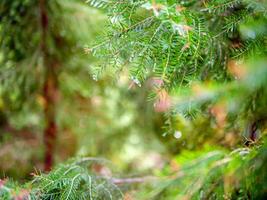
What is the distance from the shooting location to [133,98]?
395 cm

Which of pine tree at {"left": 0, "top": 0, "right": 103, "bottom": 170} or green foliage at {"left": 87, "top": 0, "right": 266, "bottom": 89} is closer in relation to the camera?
green foliage at {"left": 87, "top": 0, "right": 266, "bottom": 89}

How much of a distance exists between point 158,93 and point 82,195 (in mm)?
668

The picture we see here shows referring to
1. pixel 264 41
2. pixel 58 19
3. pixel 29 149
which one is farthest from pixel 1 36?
pixel 264 41

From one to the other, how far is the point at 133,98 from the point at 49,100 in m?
0.79

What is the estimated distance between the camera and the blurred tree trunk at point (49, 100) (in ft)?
11.5

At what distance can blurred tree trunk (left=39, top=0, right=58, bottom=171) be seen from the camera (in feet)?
11.5

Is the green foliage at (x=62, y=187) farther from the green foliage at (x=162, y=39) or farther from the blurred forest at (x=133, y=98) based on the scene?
the green foliage at (x=162, y=39)

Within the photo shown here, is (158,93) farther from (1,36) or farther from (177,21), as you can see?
(1,36)

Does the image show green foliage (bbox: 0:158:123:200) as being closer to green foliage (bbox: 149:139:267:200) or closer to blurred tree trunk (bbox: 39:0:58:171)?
green foliage (bbox: 149:139:267:200)

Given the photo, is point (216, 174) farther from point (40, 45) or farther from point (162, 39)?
point (40, 45)

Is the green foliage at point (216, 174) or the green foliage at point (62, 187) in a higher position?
the green foliage at point (216, 174)

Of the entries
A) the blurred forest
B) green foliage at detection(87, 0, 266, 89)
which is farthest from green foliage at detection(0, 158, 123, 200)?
green foliage at detection(87, 0, 266, 89)

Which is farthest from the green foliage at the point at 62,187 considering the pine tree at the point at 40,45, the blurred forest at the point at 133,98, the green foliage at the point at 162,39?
the pine tree at the point at 40,45

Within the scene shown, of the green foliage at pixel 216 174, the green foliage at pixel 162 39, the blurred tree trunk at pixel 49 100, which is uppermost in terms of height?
the green foliage at pixel 162 39
